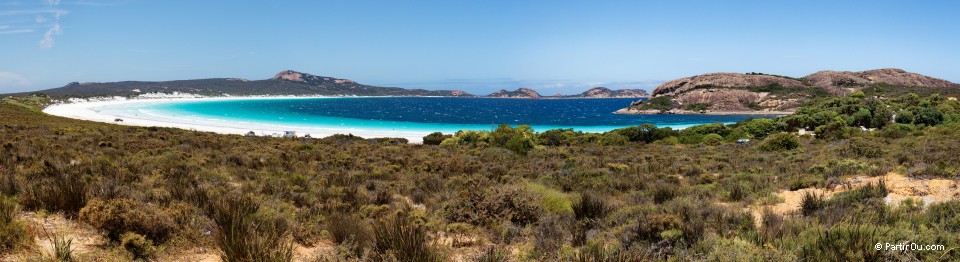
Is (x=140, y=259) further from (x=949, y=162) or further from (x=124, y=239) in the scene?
(x=949, y=162)

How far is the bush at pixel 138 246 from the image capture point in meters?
4.55

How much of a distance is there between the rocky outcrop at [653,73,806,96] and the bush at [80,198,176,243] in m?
154

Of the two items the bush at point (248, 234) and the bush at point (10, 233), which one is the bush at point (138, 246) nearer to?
the bush at point (248, 234)

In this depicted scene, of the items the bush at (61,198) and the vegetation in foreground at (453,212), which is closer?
the vegetation in foreground at (453,212)

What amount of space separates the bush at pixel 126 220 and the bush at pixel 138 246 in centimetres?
16

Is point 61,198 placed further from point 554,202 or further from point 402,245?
point 554,202

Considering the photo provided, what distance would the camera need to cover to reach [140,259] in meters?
4.42

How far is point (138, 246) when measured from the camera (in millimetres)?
4598

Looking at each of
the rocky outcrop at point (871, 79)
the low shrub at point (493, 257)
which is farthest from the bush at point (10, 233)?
the rocky outcrop at point (871, 79)

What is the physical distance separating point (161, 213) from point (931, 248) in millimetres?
8316

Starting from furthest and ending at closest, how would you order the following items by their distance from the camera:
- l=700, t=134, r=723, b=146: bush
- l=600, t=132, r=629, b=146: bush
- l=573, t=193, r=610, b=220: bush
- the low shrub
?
l=600, t=132, r=629, b=146: bush → l=700, t=134, r=723, b=146: bush → l=573, t=193, r=610, b=220: bush → the low shrub

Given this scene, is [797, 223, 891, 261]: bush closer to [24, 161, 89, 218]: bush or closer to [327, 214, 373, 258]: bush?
[327, 214, 373, 258]: bush

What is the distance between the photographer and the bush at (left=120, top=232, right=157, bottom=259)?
455 centimetres

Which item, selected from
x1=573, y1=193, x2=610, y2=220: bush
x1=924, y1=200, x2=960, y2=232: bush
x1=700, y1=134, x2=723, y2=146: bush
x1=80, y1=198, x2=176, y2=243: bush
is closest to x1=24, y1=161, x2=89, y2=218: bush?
x1=80, y1=198, x2=176, y2=243: bush
